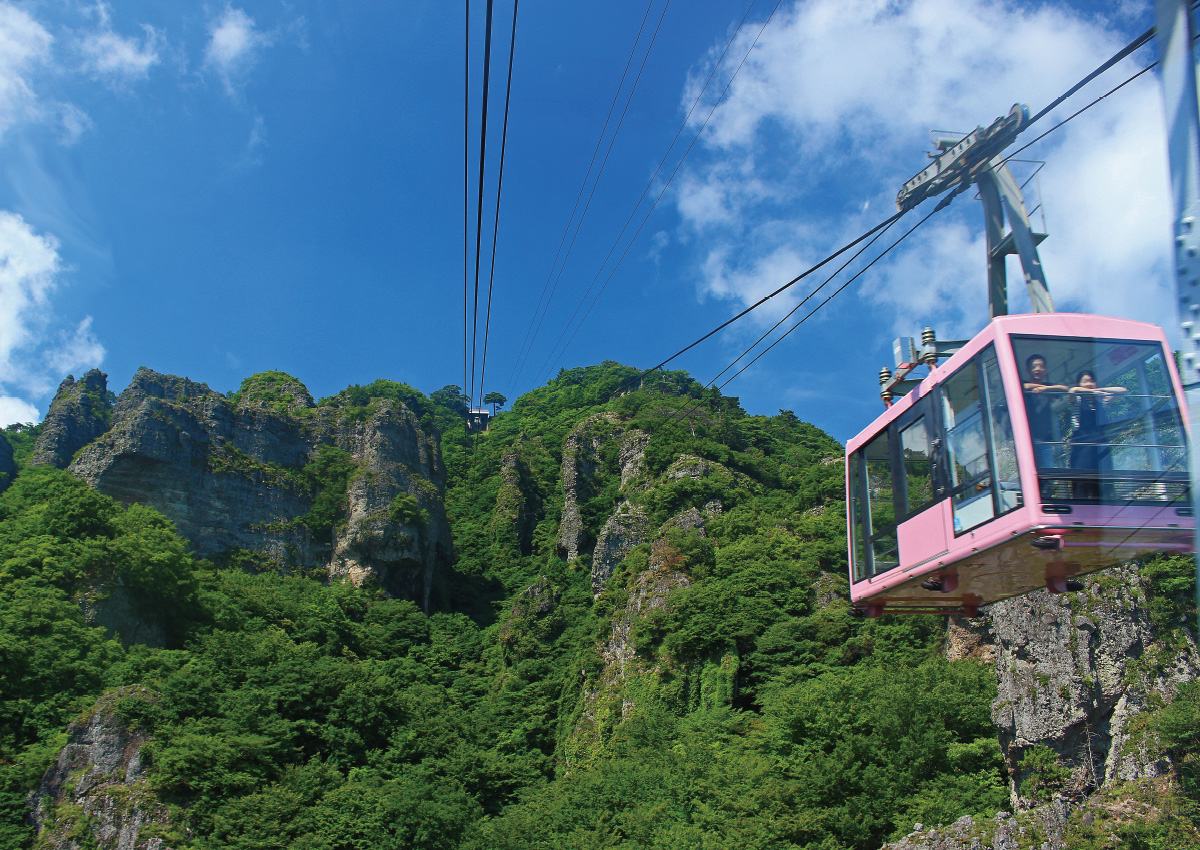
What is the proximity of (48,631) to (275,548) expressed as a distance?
793 inches

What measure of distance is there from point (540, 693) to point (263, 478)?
2701 centimetres

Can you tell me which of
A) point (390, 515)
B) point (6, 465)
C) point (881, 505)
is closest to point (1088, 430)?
point (881, 505)

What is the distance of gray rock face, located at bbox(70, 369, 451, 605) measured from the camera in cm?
5066

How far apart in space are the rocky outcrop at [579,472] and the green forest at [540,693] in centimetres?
274

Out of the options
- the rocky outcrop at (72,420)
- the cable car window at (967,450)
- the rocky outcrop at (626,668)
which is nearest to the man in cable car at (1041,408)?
the cable car window at (967,450)

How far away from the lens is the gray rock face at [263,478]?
5066 centimetres

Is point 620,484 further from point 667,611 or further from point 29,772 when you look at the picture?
point 29,772

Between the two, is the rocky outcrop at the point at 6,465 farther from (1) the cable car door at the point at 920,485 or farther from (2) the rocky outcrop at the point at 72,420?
(1) the cable car door at the point at 920,485

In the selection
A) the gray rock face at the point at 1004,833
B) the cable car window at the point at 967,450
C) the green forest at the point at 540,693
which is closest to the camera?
the cable car window at the point at 967,450

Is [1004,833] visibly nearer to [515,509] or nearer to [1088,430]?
[1088,430]

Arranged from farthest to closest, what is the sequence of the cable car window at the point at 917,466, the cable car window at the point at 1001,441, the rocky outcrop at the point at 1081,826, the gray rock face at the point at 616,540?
the gray rock face at the point at 616,540, the rocky outcrop at the point at 1081,826, the cable car window at the point at 917,466, the cable car window at the point at 1001,441

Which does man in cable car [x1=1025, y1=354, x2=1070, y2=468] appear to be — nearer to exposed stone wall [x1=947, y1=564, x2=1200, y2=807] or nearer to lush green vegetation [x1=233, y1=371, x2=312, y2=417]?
exposed stone wall [x1=947, y1=564, x2=1200, y2=807]

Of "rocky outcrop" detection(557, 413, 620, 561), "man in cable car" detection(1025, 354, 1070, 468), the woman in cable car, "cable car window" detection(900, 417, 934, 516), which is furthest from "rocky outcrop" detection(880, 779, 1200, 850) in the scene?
"rocky outcrop" detection(557, 413, 620, 561)

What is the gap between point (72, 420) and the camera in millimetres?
54656
